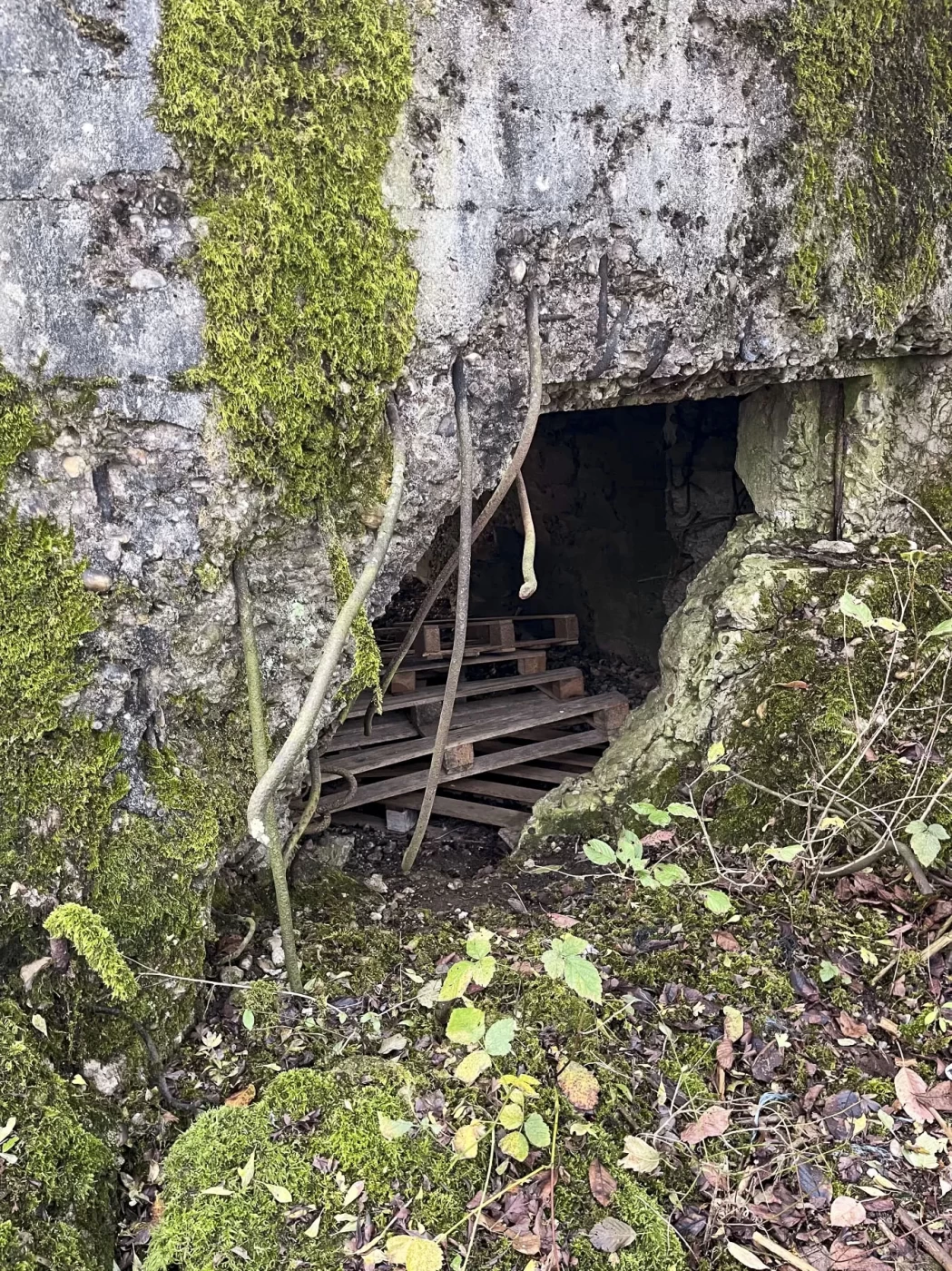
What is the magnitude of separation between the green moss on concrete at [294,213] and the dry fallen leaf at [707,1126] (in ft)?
5.45

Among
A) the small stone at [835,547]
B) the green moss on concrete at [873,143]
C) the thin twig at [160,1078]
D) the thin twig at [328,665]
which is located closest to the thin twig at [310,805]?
the thin twig at [328,665]

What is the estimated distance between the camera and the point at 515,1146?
173cm

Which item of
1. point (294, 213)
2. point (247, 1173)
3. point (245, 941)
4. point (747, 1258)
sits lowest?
point (747, 1258)

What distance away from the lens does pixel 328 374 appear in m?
2.13

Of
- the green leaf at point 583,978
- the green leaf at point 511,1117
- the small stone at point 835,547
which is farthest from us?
the small stone at point 835,547

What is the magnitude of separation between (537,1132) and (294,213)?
80.2 inches

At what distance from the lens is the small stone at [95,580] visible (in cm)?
195

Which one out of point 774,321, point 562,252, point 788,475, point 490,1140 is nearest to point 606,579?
point 788,475

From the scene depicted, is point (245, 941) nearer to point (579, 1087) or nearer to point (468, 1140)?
point (468, 1140)

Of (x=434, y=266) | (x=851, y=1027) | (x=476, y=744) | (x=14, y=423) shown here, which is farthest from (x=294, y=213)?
(x=476, y=744)

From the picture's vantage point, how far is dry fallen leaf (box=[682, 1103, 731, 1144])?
185cm

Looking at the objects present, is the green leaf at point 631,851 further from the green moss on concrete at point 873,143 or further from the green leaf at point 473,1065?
the green moss on concrete at point 873,143

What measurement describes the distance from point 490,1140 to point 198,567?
139 centimetres

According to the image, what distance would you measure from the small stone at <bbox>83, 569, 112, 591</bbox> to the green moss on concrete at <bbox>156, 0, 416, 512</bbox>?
1.32 ft
